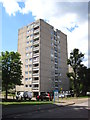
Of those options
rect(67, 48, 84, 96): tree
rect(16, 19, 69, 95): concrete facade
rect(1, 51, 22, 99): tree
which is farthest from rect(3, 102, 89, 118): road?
rect(16, 19, 69, 95): concrete facade

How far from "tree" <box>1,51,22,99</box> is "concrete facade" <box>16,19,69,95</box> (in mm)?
25025

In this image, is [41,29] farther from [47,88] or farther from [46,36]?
[47,88]

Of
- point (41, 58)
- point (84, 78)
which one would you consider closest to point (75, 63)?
point (84, 78)

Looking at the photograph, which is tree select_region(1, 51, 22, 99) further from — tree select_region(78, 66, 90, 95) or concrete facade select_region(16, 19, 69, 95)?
concrete facade select_region(16, 19, 69, 95)

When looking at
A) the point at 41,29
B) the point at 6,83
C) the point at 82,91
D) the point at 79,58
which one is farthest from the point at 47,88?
the point at 6,83

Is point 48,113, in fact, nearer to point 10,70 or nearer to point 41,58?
point 10,70

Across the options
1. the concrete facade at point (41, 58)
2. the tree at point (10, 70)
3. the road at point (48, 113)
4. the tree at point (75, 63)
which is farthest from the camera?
the concrete facade at point (41, 58)

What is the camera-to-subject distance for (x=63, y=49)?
69.6m

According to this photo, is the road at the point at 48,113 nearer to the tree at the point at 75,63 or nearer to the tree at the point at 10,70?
the tree at the point at 10,70

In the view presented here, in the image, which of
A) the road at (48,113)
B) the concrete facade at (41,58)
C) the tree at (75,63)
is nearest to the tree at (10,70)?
the road at (48,113)

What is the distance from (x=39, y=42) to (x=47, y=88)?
17.1 m

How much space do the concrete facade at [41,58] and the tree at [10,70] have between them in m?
25.0

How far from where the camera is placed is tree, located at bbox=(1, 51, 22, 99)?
25.8 metres

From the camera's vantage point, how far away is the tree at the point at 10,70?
1016 inches
